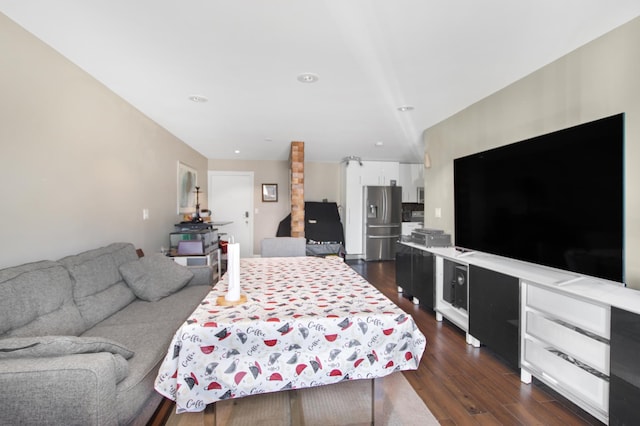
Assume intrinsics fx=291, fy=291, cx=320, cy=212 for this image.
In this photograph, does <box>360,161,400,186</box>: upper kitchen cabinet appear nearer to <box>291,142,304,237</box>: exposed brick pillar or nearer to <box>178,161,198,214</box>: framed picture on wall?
<box>291,142,304,237</box>: exposed brick pillar

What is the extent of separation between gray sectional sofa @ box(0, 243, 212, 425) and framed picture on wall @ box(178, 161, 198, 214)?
2.00m

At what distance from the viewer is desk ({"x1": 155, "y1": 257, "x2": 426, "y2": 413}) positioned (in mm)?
1064

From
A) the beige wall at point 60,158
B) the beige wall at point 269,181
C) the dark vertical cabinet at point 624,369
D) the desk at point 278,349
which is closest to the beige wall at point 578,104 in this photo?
the dark vertical cabinet at point 624,369

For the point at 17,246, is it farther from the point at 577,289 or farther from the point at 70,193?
the point at 577,289

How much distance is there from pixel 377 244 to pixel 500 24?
481cm

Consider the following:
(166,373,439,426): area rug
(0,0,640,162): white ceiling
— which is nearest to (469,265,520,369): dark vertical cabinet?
(166,373,439,426): area rug

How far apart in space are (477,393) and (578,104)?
2056mm

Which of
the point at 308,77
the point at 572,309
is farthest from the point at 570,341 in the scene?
the point at 308,77

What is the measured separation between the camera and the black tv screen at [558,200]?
1.62 m

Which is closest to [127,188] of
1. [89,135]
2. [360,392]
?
[89,135]

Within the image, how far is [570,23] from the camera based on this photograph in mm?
1698

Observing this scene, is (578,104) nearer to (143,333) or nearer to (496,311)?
(496,311)

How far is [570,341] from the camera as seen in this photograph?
66.8 inches

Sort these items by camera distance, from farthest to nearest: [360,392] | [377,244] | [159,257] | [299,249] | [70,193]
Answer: [377,244], [299,249], [159,257], [70,193], [360,392]
